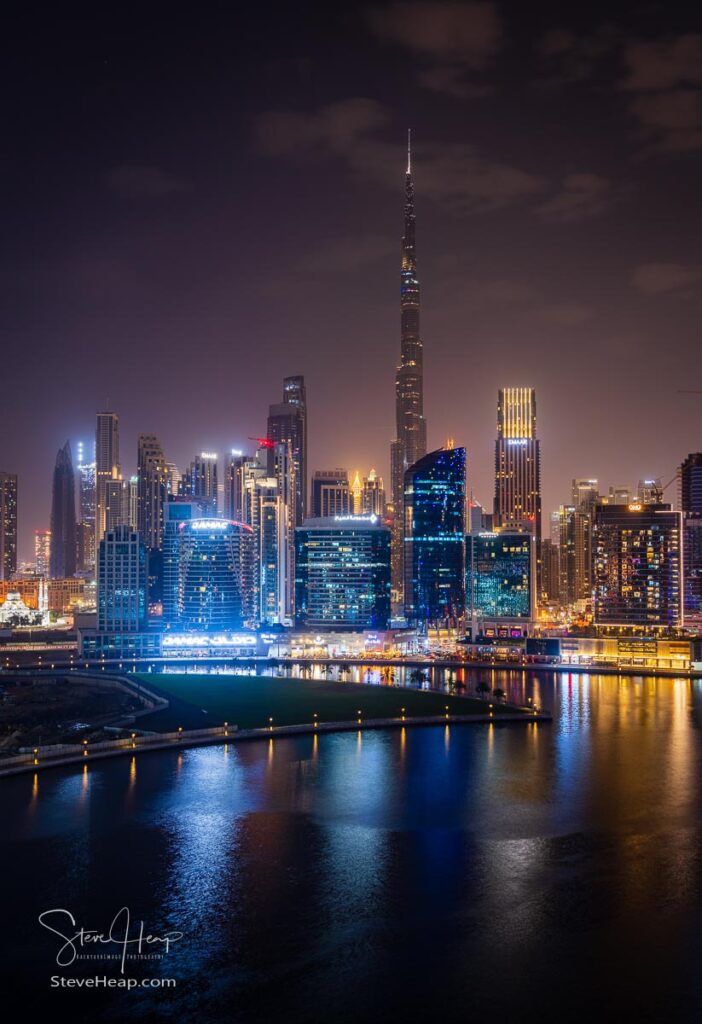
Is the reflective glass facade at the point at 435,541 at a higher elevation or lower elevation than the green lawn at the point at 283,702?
higher

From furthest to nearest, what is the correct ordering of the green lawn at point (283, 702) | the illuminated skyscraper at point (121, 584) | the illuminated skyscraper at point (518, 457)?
the illuminated skyscraper at point (518, 457) → the illuminated skyscraper at point (121, 584) → the green lawn at point (283, 702)

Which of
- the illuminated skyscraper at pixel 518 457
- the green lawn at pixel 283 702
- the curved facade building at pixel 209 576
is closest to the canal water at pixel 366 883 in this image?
the green lawn at pixel 283 702

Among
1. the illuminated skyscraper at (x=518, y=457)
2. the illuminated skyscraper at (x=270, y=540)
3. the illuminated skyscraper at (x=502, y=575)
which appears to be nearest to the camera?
the illuminated skyscraper at (x=502, y=575)

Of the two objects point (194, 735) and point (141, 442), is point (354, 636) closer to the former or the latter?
point (194, 735)

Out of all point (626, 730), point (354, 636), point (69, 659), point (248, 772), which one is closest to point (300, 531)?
point (354, 636)
